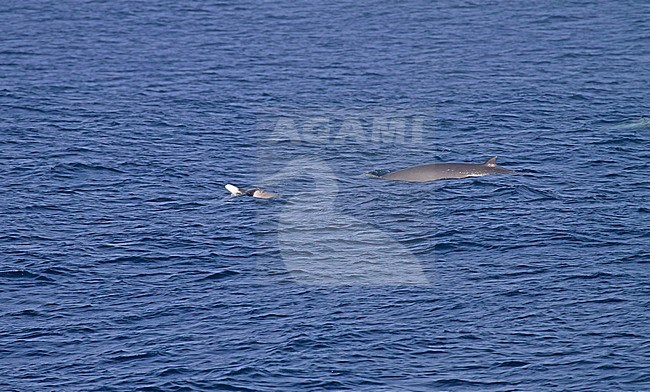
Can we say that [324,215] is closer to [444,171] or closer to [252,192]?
[252,192]

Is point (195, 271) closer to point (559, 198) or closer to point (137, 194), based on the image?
point (137, 194)

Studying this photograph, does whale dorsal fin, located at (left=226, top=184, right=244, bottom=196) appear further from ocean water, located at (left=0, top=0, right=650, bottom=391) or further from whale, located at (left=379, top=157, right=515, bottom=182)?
whale, located at (left=379, top=157, right=515, bottom=182)

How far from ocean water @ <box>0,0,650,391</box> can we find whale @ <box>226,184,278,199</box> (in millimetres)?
541

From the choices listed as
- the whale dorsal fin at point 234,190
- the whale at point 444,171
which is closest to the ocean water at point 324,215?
the whale dorsal fin at point 234,190

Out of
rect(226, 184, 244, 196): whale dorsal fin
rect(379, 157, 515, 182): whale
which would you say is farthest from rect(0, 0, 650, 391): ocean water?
rect(379, 157, 515, 182): whale

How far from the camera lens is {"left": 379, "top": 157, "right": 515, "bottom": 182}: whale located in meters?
59.4

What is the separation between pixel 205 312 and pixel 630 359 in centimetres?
1493

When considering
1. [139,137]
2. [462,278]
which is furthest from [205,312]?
[139,137]

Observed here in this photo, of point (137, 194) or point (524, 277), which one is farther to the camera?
point (137, 194)

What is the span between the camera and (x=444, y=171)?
5962 centimetres

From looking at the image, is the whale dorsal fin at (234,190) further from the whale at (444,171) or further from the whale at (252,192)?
the whale at (444,171)

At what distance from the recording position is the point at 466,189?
191 feet

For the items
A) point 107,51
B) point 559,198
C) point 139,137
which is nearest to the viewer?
point 559,198

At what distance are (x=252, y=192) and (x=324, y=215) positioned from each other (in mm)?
4391
